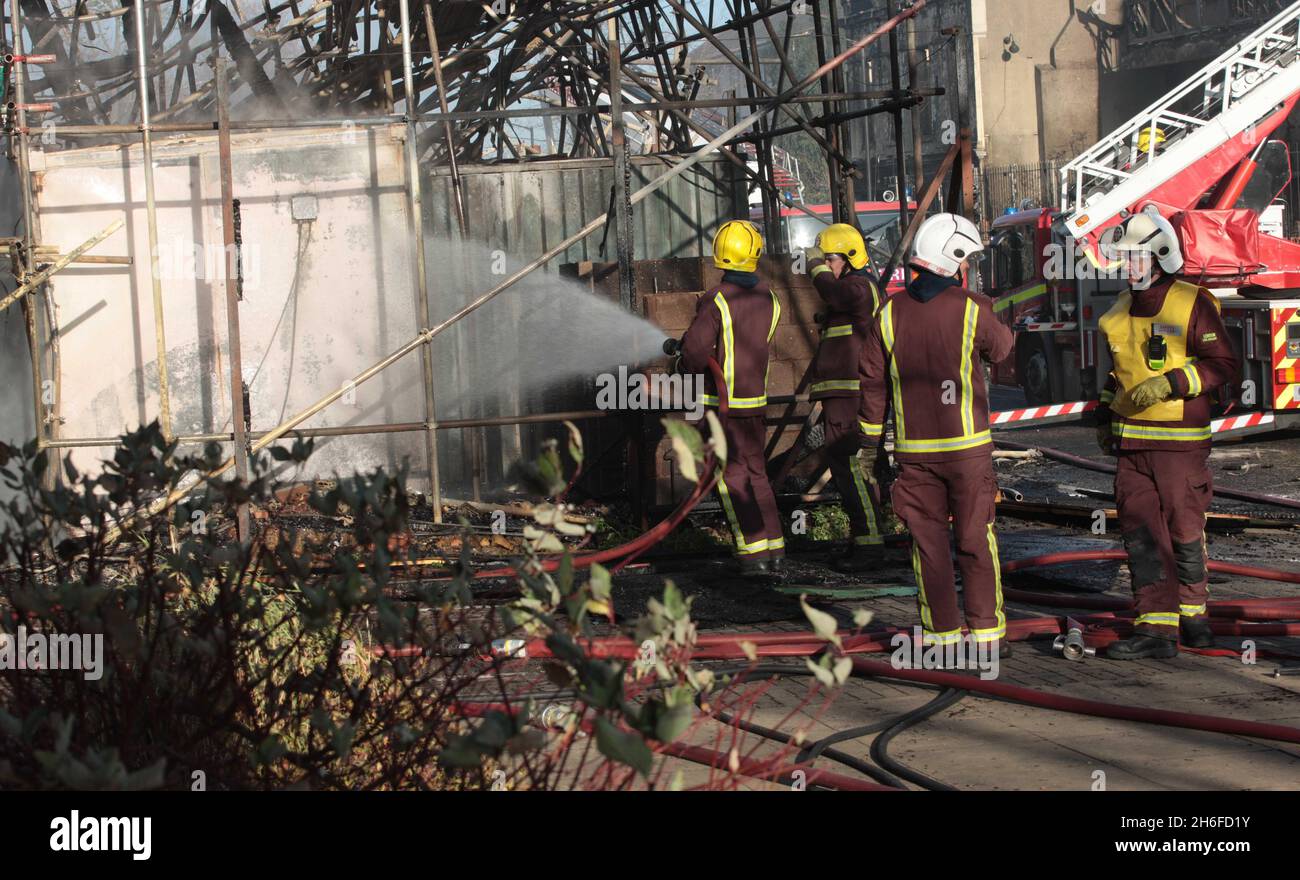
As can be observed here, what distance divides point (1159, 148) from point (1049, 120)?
23641 millimetres

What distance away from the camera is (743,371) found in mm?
7801

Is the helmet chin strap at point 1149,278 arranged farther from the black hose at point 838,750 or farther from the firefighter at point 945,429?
the black hose at point 838,750

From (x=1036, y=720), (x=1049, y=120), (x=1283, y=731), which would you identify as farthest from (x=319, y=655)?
(x=1049, y=120)

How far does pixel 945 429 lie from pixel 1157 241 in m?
1.16

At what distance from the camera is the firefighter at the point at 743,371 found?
25.4 ft

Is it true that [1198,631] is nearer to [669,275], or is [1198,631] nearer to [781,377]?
[781,377]

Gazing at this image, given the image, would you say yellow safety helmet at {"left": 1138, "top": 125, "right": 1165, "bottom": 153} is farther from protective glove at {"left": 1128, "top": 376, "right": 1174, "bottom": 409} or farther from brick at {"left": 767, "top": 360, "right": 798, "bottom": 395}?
protective glove at {"left": 1128, "top": 376, "right": 1174, "bottom": 409}

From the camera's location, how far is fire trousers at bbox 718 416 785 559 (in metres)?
7.75

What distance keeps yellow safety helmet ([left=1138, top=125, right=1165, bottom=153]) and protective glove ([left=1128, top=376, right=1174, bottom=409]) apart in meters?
11.1

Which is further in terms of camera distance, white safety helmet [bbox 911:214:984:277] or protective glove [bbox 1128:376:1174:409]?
white safety helmet [bbox 911:214:984:277]

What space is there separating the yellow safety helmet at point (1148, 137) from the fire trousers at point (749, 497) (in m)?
10.00

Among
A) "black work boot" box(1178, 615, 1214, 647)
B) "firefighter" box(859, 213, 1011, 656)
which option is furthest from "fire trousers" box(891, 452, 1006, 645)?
"black work boot" box(1178, 615, 1214, 647)

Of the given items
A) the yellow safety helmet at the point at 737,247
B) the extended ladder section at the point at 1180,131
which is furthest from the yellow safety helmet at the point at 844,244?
the extended ladder section at the point at 1180,131

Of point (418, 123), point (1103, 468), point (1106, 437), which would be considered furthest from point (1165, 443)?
point (418, 123)
